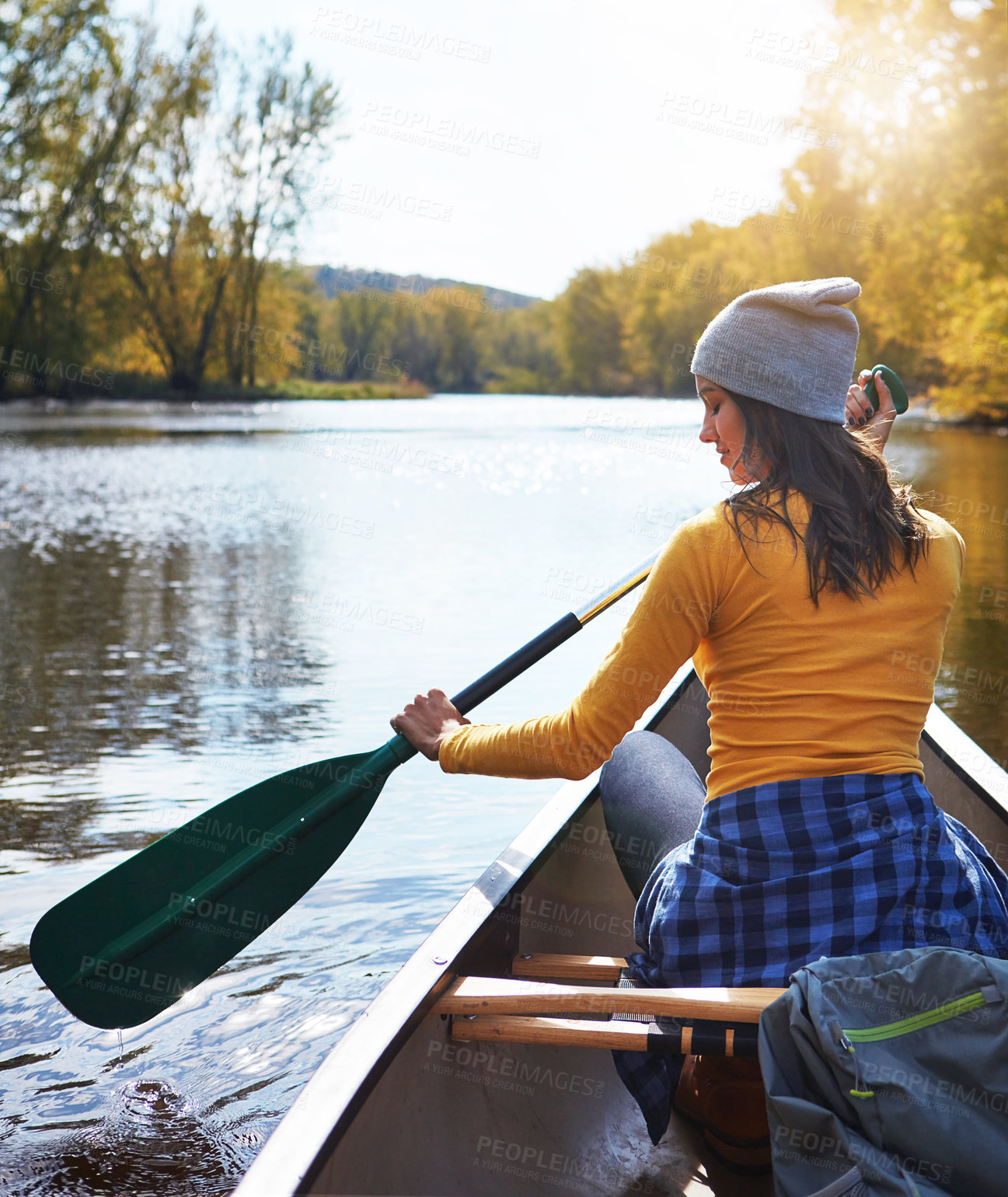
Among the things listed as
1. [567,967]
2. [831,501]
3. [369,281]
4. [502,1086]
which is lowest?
[502,1086]

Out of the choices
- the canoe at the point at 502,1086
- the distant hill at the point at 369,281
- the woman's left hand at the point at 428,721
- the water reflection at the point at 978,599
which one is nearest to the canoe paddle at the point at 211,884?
the woman's left hand at the point at 428,721

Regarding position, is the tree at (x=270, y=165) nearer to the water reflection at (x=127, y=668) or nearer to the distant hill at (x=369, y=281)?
the distant hill at (x=369, y=281)

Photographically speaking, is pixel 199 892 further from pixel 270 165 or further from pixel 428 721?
pixel 270 165

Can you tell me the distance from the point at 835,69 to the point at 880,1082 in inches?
834

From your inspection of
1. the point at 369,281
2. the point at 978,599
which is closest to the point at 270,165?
the point at 369,281

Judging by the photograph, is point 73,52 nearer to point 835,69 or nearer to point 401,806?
point 835,69

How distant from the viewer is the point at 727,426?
1656 millimetres

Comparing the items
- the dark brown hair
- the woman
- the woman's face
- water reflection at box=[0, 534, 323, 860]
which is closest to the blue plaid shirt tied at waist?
the woman

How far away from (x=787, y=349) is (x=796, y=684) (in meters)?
0.47

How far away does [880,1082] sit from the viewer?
1257mm

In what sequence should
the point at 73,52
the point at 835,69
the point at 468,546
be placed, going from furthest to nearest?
the point at 73,52 → the point at 835,69 → the point at 468,546

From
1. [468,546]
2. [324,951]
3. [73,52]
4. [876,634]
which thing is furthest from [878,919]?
[73,52]

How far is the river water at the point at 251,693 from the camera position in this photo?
2.42 m

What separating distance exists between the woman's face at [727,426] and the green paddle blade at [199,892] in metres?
0.93
